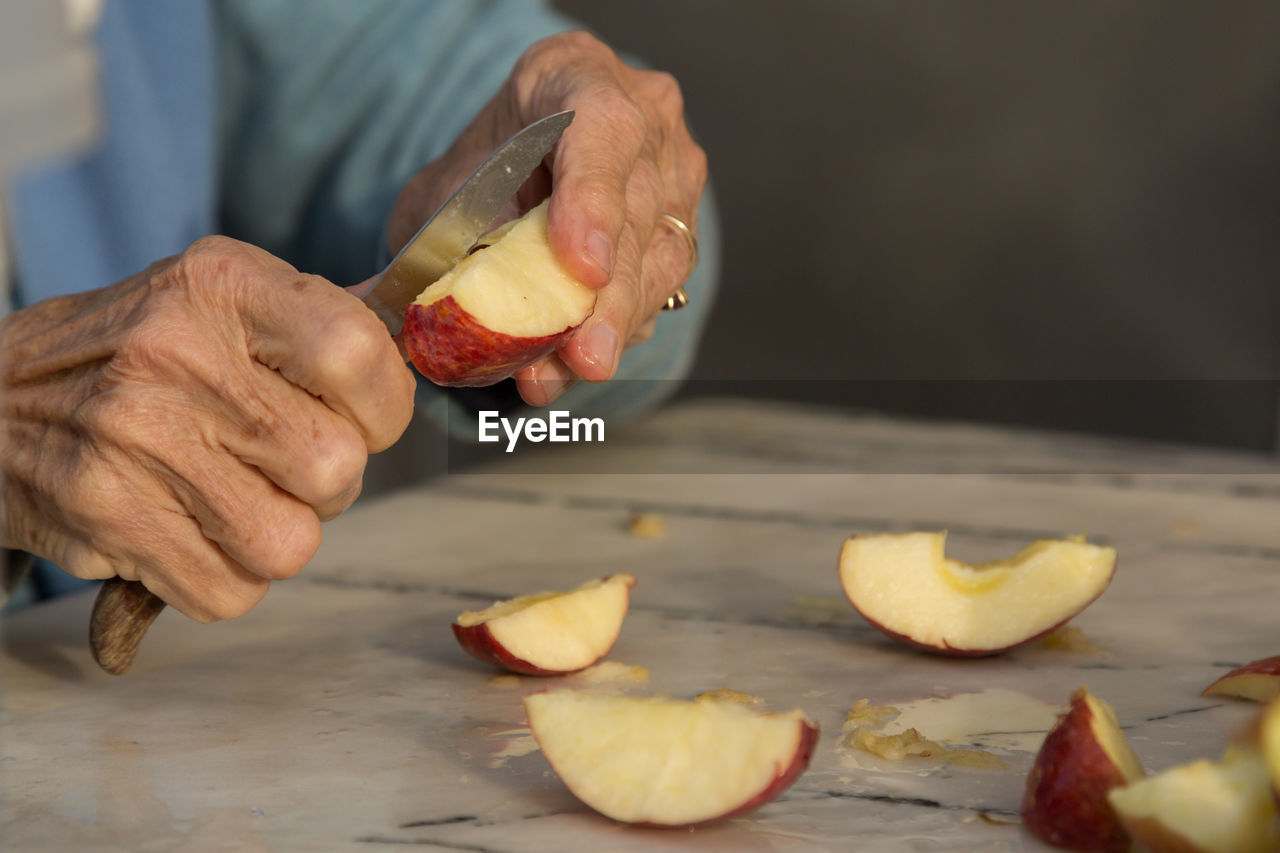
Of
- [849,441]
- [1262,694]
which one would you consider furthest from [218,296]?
[849,441]

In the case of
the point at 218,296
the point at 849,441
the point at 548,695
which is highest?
the point at 218,296

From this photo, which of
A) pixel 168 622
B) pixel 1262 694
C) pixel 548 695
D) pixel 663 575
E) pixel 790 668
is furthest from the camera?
pixel 663 575

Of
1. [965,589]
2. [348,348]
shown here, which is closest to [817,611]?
[965,589]

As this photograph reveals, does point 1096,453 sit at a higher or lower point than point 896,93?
lower

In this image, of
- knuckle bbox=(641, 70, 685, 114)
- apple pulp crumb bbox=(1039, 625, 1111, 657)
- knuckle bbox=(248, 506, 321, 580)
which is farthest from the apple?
knuckle bbox=(641, 70, 685, 114)

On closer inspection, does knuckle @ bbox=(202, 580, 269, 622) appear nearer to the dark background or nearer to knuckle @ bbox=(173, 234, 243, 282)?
knuckle @ bbox=(173, 234, 243, 282)

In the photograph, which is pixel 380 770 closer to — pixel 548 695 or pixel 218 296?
pixel 548 695

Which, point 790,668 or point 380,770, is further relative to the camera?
point 790,668
